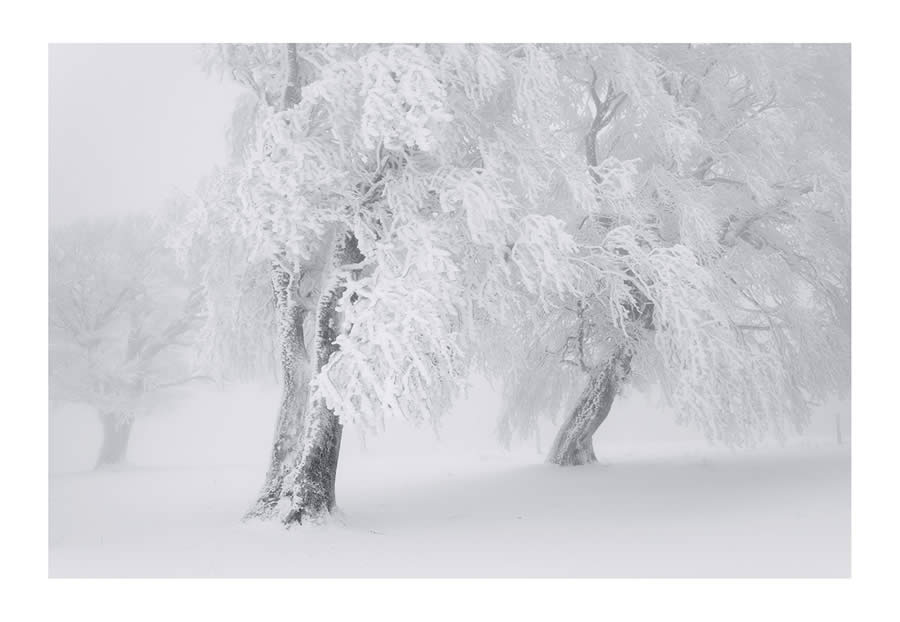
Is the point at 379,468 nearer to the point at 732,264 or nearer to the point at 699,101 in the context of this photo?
the point at 732,264

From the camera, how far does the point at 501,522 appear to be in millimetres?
7164

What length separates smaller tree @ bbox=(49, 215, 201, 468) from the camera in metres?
14.2

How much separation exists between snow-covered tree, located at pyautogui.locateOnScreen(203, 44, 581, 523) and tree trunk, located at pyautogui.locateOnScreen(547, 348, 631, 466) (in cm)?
265

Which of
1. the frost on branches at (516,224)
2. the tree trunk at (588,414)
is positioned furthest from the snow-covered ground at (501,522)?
the frost on branches at (516,224)

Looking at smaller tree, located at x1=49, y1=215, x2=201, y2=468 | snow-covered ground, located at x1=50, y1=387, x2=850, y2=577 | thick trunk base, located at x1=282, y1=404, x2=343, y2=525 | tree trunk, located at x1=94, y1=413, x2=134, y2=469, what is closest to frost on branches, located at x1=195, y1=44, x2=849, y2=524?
thick trunk base, located at x1=282, y1=404, x2=343, y2=525

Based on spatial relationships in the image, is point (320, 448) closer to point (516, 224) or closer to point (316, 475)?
point (316, 475)

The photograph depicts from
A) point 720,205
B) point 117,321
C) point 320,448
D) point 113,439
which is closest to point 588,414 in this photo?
point 720,205

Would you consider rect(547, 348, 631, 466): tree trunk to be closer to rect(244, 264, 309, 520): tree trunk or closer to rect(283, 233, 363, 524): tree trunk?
rect(283, 233, 363, 524): tree trunk

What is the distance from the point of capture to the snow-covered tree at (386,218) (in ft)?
19.3
